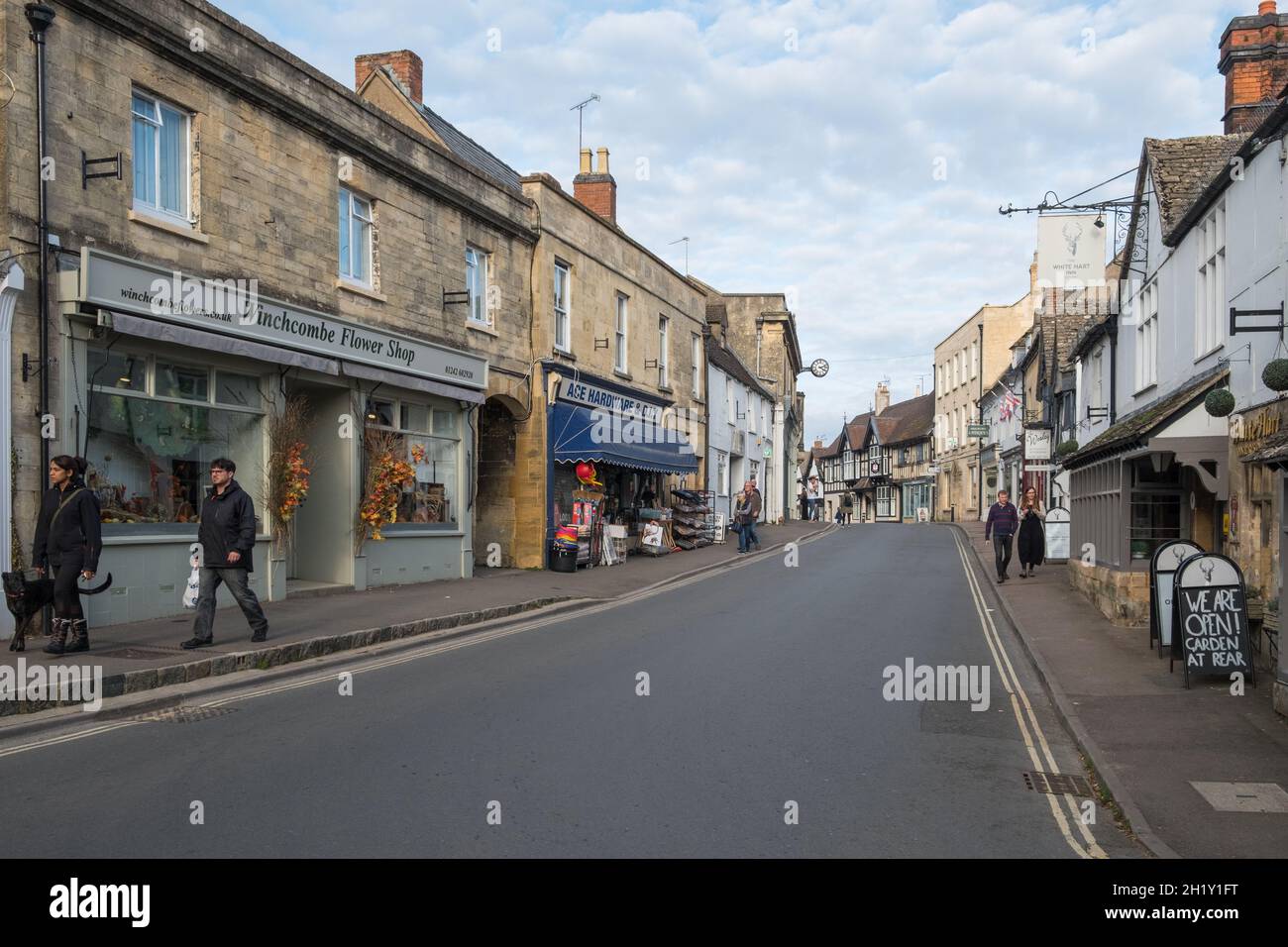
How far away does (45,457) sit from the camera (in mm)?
10617

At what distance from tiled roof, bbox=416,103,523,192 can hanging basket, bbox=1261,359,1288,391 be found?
15.0 metres

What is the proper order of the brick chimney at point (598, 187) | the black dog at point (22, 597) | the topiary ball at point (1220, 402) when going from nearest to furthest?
1. the black dog at point (22, 597)
2. the topiary ball at point (1220, 402)
3. the brick chimney at point (598, 187)

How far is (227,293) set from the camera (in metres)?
13.1

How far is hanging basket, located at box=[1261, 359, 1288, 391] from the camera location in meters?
9.38

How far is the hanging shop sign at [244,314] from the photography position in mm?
11305

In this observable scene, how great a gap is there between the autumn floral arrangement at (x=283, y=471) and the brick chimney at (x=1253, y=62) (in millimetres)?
13859

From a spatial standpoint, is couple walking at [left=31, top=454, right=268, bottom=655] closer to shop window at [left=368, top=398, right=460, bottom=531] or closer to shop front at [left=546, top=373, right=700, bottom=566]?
shop window at [left=368, top=398, right=460, bottom=531]

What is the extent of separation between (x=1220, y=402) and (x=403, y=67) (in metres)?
17.5

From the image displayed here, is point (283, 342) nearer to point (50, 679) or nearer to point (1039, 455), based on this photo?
point (50, 679)

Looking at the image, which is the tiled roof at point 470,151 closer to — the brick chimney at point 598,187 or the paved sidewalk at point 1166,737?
the brick chimney at point 598,187

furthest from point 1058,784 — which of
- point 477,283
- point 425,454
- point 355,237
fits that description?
point 477,283

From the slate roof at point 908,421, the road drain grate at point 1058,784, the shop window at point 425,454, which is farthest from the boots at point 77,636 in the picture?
the slate roof at point 908,421

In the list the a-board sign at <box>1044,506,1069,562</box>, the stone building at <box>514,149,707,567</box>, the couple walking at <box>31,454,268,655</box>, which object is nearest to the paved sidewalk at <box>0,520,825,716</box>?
the couple walking at <box>31,454,268,655</box>
